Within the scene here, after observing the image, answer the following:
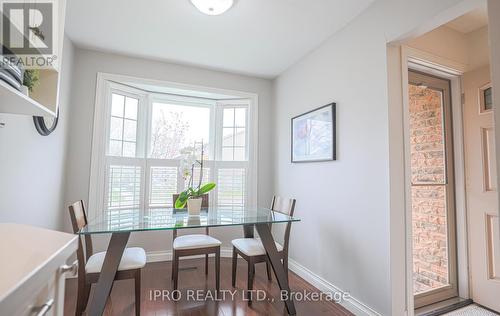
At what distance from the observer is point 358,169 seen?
208 centimetres

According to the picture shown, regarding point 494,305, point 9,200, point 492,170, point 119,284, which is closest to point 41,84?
point 9,200

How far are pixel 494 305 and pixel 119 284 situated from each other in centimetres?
343

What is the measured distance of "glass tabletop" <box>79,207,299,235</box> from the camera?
1740mm

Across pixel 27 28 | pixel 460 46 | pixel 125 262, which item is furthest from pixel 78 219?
pixel 460 46

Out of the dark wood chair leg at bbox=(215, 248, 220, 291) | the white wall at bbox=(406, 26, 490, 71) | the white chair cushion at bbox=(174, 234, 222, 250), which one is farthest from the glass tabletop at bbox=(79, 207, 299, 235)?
the white wall at bbox=(406, 26, 490, 71)

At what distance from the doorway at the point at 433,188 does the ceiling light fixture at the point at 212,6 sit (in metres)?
1.73

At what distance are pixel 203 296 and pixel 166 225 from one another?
89cm

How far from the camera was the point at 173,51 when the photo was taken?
2.82 meters

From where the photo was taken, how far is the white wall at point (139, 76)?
273 cm

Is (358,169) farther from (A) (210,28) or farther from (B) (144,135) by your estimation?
(B) (144,135)

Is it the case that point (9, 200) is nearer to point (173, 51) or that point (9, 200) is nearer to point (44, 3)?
point (44, 3)

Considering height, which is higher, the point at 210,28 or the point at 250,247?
the point at 210,28

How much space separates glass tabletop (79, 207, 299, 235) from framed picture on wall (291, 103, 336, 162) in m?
0.76

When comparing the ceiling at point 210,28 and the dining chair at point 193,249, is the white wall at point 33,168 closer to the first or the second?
the ceiling at point 210,28
